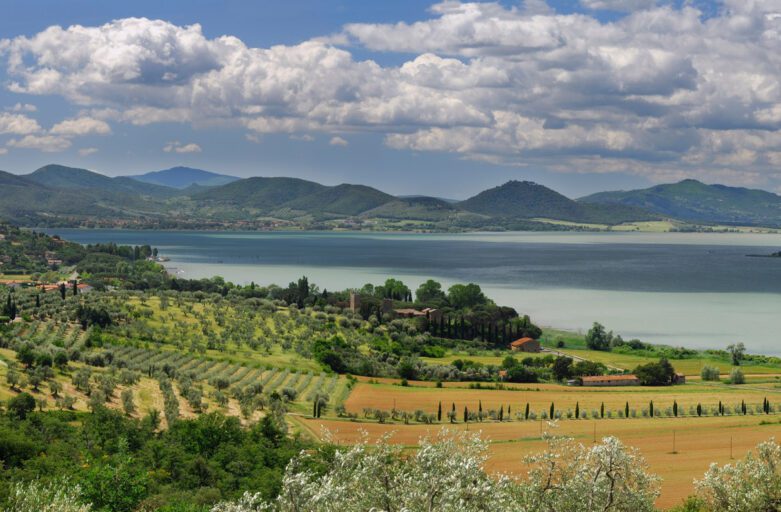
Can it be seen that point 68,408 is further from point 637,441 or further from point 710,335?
point 710,335

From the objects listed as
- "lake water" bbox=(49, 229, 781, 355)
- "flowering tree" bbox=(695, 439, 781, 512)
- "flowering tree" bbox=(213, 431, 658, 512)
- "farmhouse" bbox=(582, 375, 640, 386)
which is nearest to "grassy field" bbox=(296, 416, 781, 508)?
"flowering tree" bbox=(695, 439, 781, 512)

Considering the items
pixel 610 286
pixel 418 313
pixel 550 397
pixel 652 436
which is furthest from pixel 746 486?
pixel 610 286

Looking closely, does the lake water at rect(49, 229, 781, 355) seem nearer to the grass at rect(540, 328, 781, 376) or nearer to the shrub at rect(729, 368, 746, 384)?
the grass at rect(540, 328, 781, 376)

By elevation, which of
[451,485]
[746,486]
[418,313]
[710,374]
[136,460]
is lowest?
[710,374]

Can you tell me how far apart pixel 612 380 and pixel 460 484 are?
158 feet

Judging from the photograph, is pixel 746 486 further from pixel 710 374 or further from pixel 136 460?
pixel 710 374

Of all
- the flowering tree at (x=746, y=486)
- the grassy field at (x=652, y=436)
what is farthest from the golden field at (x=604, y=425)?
the flowering tree at (x=746, y=486)

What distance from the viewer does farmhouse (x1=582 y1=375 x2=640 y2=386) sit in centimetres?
5850

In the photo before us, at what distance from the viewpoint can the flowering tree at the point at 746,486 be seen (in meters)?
22.2

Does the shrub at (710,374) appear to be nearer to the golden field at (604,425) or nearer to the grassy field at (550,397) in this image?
the golden field at (604,425)

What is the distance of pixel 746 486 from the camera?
22.7 metres

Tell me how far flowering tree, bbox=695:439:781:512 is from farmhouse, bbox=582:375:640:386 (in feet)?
113

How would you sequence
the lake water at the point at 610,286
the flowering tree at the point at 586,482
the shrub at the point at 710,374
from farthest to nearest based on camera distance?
the lake water at the point at 610,286 < the shrub at the point at 710,374 < the flowering tree at the point at 586,482

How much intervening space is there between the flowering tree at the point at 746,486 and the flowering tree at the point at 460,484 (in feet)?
15.5
